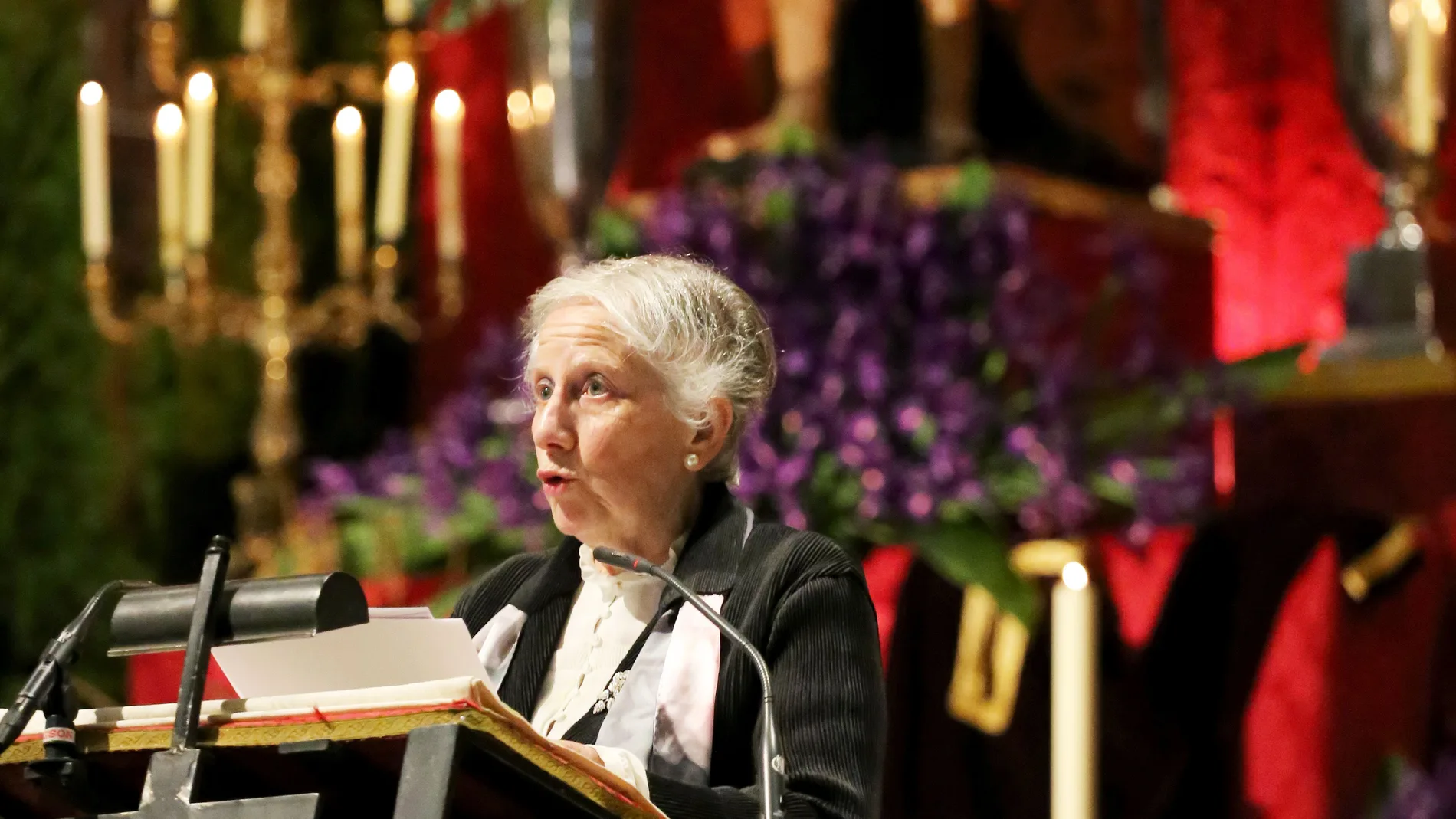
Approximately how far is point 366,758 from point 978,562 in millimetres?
1668

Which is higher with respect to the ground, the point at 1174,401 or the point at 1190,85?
the point at 1190,85

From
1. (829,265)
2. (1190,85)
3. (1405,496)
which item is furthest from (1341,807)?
(1190,85)

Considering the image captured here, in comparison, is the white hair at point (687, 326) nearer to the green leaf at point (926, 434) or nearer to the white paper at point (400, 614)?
the white paper at point (400, 614)

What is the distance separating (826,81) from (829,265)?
74 cm

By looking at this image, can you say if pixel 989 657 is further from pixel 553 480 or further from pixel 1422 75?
pixel 1422 75

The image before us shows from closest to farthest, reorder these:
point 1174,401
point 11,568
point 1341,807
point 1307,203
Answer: point 1341,807 < point 1174,401 < point 1307,203 < point 11,568

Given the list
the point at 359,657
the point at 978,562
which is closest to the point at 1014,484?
the point at 978,562

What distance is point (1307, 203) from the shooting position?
427cm

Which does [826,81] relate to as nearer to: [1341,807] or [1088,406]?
[1088,406]

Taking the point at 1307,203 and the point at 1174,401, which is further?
the point at 1307,203

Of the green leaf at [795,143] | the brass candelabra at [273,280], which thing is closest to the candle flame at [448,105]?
the brass candelabra at [273,280]

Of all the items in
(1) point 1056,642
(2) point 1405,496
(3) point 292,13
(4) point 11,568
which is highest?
(3) point 292,13

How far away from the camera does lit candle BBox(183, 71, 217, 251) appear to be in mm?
4195

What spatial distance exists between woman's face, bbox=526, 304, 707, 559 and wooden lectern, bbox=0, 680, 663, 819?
20.8 inches
